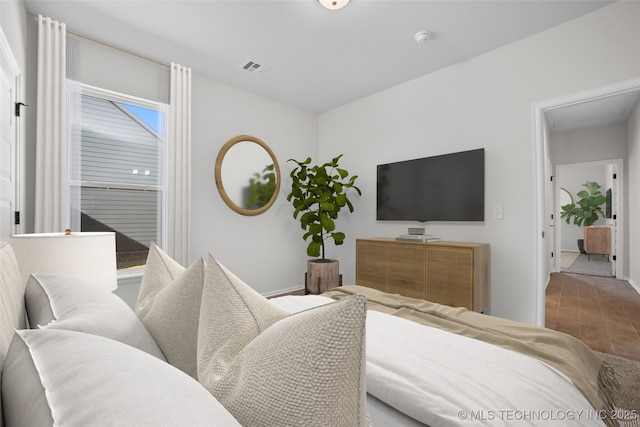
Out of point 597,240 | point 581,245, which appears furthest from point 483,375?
point 581,245

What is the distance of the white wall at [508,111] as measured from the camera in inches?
93.5

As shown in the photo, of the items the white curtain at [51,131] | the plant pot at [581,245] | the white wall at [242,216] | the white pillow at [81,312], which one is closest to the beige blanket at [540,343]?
the white pillow at [81,312]

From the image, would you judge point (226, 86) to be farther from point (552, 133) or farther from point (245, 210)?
point (552, 133)

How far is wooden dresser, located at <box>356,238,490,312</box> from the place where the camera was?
8.54ft

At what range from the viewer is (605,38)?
2.35m

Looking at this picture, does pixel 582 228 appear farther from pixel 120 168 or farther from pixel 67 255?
pixel 67 255

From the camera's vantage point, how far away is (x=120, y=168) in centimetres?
Answer: 292

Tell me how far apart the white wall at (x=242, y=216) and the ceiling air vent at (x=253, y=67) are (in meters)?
0.50

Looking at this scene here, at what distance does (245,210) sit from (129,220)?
4.14 feet

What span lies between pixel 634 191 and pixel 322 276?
480 centimetres

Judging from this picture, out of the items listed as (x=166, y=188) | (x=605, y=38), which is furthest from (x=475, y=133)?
(x=166, y=188)

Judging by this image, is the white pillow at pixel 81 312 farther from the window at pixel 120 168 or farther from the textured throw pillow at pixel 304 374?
the window at pixel 120 168

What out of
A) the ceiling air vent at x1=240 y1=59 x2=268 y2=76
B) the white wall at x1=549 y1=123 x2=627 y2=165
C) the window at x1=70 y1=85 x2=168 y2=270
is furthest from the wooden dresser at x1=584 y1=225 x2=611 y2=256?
the window at x1=70 y1=85 x2=168 y2=270

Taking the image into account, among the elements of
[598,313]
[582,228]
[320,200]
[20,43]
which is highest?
[20,43]
